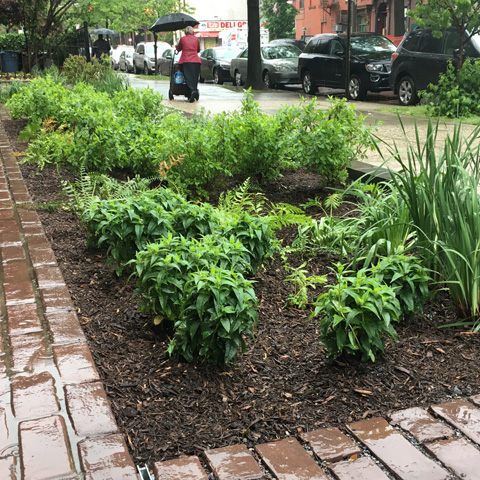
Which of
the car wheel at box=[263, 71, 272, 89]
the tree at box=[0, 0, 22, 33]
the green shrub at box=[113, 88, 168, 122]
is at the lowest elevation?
the green shrub at box=[113, 88, 168, 122]

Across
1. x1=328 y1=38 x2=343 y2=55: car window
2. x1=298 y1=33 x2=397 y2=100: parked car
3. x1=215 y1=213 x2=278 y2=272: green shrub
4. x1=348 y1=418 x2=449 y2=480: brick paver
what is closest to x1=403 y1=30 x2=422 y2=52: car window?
x1=298 y1=33 x2=397 y2=100: parked car

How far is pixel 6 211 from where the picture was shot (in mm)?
5656

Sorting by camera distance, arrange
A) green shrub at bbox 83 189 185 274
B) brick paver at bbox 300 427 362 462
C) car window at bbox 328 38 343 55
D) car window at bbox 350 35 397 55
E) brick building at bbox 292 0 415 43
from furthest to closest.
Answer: brick building at bbox 292 0 415 43 → car window at bbox 328 38 343 55 → car window at bbox 350 35 397 55 → green shrub at bbox 83 189 185 274 → brick paver at bbox 300 427 362 462

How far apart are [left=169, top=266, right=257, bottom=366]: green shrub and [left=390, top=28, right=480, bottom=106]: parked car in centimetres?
1301

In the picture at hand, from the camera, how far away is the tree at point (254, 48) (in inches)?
815

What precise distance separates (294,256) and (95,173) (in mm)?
2602

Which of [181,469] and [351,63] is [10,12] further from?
[181,469]

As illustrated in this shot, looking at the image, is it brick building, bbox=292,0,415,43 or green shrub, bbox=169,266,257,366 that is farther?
brick building, bbox=292,0,415,43

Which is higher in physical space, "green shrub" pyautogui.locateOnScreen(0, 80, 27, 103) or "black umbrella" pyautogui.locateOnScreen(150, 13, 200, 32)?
"black umbrella" pyautogui.locateOnScreen(150, 13, 200, 32)

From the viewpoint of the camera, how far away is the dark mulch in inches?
105

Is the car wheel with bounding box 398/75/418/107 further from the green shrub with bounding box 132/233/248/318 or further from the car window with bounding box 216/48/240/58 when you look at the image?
the green shrub with bounding box 132/233/248/318

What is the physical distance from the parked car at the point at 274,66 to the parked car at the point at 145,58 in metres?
11.4

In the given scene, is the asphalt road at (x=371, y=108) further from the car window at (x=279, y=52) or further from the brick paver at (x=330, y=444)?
the brick paver at (x=330, y=444)

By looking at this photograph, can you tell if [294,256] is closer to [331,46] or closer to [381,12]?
[331,46]
